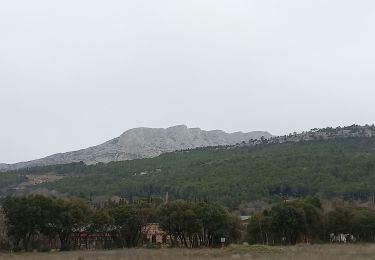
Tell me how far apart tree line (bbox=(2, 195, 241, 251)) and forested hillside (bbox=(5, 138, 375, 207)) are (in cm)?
4996

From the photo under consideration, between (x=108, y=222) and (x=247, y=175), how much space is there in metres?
73.2

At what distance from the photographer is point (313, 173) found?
12350 cm

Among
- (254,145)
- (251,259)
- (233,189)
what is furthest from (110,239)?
(254,145)

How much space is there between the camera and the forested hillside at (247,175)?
11688 centimetres

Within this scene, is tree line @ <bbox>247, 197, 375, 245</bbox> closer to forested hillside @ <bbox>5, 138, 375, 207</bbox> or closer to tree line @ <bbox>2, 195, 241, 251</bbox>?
tree line @ <bbox>2, 195, 241, 251</bbox>

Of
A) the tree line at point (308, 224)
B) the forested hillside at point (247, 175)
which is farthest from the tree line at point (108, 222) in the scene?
the forested hillside at point (247, 175)

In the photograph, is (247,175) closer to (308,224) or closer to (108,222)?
(308,224)

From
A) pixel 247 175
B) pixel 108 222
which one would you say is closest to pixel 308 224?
pixel 108 222

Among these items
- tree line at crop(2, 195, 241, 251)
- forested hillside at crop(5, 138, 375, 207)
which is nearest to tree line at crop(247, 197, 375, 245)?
tree line at crop(2, 195, 241, 251)

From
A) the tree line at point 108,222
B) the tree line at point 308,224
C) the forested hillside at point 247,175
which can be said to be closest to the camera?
the tree line at point 108,222

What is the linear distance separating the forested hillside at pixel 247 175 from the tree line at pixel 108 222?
4996 cm

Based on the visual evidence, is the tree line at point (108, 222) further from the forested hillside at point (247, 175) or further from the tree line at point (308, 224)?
the forested hillside at point (247, 175)

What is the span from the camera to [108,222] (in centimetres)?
6050

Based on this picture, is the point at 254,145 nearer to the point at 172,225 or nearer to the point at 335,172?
the point at 335,172
